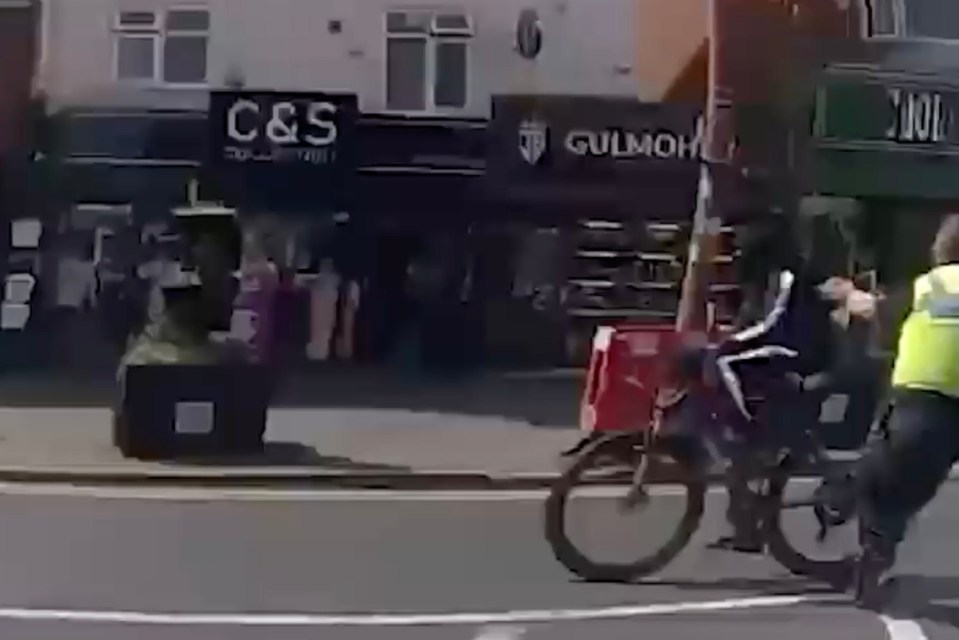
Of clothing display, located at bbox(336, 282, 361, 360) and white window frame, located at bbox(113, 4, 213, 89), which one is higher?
white window frame, located at bbox(113, 4, 213, 89)

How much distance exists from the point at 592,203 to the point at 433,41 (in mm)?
2916

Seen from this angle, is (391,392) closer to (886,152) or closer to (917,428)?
(886,152)

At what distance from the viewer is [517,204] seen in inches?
935

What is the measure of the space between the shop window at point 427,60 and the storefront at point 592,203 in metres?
0.69

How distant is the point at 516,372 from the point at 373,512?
12289 mm

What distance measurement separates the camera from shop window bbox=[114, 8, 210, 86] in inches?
929

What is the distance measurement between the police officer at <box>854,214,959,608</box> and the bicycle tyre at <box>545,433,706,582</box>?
3.03 ft

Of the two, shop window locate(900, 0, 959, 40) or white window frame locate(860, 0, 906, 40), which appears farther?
shop window locate(900, 0, 959, 40)

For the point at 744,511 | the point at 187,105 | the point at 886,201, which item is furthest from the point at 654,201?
the point at 744,511

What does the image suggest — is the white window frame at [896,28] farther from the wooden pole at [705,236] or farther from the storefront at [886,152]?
the wooden pole at [705,236]

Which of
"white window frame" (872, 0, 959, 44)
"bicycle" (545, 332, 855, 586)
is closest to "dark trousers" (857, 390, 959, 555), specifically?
"bicycle" (545, 332, 855, 586)

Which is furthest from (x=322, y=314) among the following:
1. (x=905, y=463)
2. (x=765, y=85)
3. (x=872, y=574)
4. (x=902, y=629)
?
(x=902, y=629)

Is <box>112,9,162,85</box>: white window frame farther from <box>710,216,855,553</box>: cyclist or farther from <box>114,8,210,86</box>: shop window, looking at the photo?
<box>710,216,855,553</box>: cyclist

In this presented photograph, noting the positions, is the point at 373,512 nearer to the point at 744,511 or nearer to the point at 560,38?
the point at 744,511
